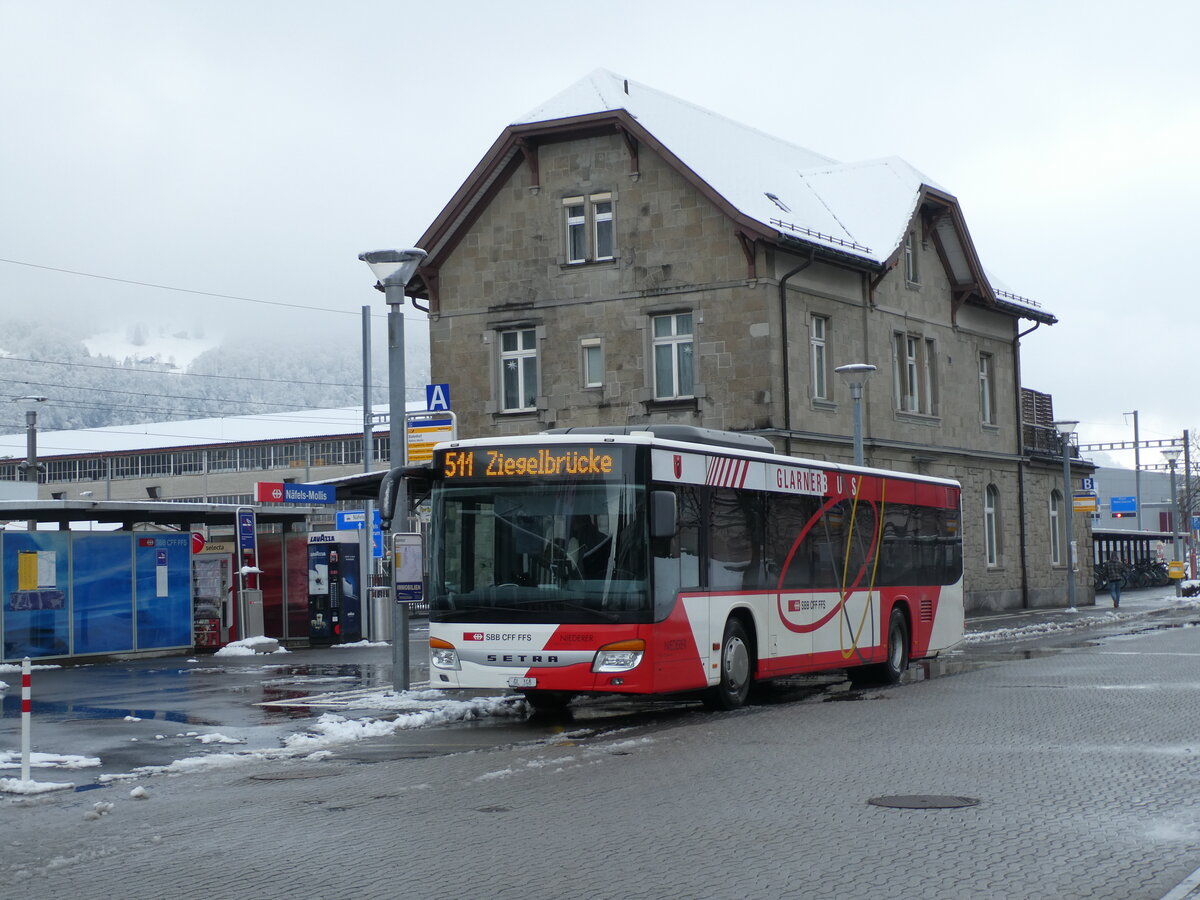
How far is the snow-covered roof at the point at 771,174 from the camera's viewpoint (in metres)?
36.4

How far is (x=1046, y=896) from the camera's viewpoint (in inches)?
287

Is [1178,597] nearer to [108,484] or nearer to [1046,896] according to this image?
[1046,896]

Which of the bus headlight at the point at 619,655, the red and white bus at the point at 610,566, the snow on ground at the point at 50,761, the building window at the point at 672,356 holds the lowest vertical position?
the snow on ground at the point at 50,761

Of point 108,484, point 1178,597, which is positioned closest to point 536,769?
point 1178,597

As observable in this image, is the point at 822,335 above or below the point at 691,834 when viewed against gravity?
above

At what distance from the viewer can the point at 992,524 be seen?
46.1 meters

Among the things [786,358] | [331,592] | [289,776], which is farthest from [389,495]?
[786,358]

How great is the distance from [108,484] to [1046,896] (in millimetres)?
87413

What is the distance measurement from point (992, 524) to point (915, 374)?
6504 millimetres

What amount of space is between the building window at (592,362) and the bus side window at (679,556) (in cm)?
1991

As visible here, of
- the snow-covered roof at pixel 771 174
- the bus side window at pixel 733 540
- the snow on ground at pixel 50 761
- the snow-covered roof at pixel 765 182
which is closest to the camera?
the snow on ground at pixel 50 761

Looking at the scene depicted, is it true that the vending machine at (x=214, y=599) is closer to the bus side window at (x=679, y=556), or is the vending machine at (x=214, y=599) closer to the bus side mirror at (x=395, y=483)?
the bus side mirror at (x=395, y=483)

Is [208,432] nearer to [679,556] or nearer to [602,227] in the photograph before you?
[602,227]

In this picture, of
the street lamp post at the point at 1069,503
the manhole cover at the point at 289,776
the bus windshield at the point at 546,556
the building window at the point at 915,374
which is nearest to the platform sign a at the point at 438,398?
the bus windshield at the point at 546,556
